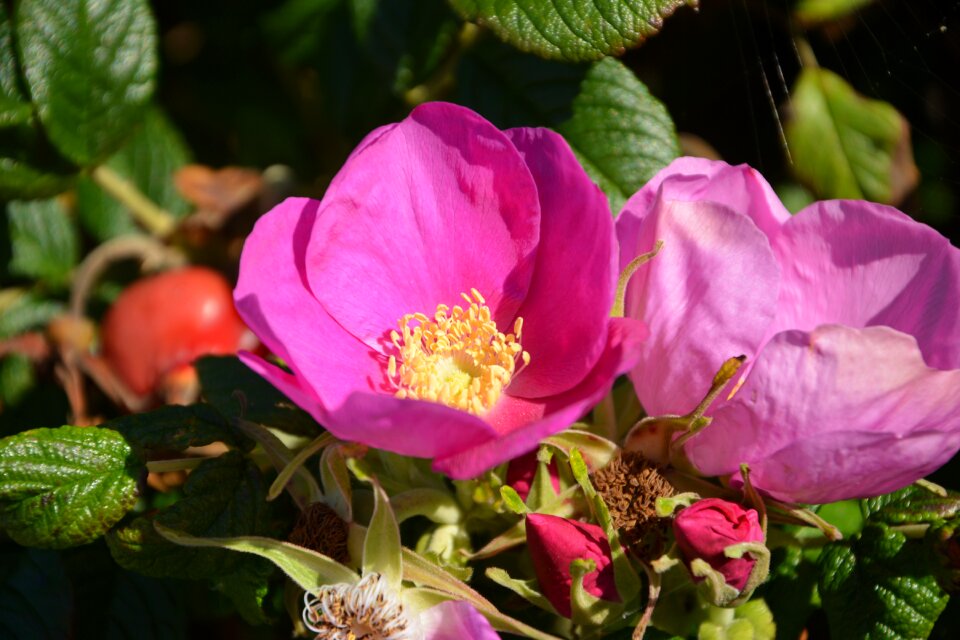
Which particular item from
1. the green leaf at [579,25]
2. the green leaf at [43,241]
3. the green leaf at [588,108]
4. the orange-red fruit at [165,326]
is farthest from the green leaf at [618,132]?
the green leaf at [43,241]

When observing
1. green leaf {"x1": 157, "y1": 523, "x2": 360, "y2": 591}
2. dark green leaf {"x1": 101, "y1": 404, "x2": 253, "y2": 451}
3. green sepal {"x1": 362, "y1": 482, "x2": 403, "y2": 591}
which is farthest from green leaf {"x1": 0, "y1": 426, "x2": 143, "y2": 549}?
green sepal {"x1": 362, "y1": 482, "x2": 403, "y2": 591}

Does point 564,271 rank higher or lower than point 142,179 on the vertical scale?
higher

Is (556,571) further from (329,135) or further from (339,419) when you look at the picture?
(329,135)

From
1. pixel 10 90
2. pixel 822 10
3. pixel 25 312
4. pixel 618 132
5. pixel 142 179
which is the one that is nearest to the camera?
pixel 618 132

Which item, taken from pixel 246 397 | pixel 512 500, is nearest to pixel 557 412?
pixel 512 500

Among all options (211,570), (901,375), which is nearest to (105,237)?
(211,570)

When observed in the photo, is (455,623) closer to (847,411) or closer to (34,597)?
(847,411)
